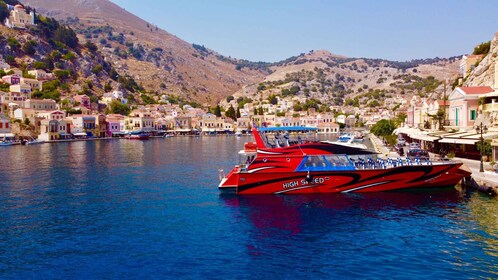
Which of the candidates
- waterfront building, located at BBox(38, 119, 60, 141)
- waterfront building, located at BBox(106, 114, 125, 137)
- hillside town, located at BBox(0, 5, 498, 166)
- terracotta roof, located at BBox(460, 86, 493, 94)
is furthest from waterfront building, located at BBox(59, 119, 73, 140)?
terracotta roof, located at BBox(460, 86, 493, 94)

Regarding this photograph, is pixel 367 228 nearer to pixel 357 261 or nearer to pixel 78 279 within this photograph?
pixel 357 261

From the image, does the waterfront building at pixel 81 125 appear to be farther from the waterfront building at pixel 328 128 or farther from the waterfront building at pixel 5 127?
the waterfront building at pixel 328 128

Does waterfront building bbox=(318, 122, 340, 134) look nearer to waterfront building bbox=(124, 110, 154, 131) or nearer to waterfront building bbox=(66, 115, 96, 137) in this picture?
waterfront building bbox=(124, 110, 154, 131)

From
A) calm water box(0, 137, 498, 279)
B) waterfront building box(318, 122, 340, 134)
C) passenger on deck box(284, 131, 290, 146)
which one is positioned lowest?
calm water box(0, 137, 498, 279)

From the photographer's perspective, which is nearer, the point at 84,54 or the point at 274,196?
the point at 274,196

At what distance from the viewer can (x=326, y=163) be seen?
30.4 m

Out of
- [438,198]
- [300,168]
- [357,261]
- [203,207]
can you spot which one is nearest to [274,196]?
[300,168]

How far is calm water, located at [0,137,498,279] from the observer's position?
16.6 metres

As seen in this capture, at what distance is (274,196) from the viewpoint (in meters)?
29.7

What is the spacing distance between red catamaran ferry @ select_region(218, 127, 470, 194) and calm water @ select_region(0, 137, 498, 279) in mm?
1068

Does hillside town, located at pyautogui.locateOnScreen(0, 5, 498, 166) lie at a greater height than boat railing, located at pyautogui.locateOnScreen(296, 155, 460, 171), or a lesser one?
greater

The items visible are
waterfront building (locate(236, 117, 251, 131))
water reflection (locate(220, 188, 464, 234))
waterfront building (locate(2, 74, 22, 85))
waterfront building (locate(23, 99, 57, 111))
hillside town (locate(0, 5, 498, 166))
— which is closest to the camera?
water reflection (locate(220, 188, 464, 234))

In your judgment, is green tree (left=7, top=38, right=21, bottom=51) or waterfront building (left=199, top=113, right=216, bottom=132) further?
waterfront building (left=199, top=113, right=216, bottom=132)

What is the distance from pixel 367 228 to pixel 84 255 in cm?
1309
